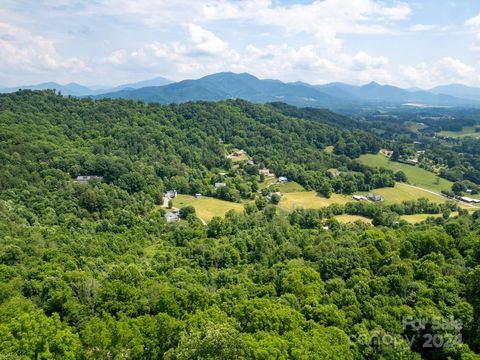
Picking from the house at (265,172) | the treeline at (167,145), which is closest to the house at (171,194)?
the treeline at (167,145)

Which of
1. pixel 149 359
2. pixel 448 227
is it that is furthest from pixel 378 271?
pixel 149 359

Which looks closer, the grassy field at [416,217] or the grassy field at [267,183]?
the grassy field at [416,217]

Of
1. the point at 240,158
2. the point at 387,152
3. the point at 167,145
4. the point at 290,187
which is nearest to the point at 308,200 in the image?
the point at 290,187

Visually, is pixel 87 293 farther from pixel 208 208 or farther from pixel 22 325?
pixel 208 208

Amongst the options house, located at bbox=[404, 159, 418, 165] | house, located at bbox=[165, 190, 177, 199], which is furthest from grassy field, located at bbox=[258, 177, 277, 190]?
house, located at bbox=[404, 159, 418, 165]

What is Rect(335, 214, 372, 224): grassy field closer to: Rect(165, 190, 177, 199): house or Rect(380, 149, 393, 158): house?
Rect(165, 190, 177, 199): house

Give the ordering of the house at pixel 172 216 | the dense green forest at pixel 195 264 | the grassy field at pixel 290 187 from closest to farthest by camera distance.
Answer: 1. the dense green forest at pixel 195 264
2. the house at pixel 172 216
3. the grassy field at pixel 290 187

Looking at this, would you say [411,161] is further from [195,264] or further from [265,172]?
[195,264]

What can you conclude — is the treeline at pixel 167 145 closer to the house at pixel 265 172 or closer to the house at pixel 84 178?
the house at pixel 84 178
